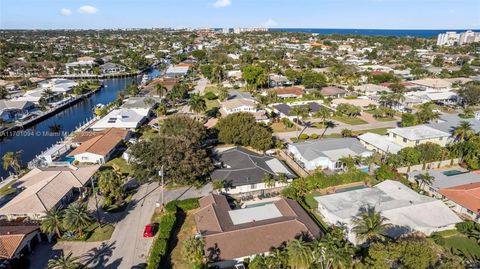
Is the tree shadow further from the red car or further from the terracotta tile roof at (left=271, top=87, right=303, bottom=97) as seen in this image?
the terracotta tile roof at (left=271, top=87, right=303, bottom=97)

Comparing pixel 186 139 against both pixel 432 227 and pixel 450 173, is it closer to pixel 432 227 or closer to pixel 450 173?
pixel 432 227

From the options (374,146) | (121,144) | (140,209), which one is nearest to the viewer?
(140,209)

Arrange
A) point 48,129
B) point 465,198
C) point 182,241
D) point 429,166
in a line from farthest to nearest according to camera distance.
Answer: point 48,129 → point 429,166 → point 465,198 → point 182,241

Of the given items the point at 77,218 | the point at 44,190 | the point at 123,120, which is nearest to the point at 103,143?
the point at 123,120

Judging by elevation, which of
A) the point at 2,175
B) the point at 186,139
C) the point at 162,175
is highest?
the point at 186,139

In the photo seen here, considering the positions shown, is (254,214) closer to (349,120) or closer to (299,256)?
(299,256)

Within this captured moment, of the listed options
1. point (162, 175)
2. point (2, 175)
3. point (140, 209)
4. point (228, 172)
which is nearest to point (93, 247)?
point (140, 209)

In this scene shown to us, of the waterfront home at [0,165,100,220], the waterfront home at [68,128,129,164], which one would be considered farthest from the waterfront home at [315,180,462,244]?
the waterfront home at [68,128,129,164]

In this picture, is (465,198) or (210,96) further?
(210,96)
